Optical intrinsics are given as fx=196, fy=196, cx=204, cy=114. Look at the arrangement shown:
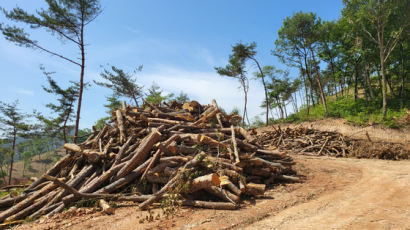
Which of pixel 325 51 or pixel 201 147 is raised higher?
pixel 325 51

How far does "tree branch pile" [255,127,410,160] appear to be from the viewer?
36.5ft

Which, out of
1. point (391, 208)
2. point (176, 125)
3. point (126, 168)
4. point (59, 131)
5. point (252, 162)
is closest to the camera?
point (391, 208)

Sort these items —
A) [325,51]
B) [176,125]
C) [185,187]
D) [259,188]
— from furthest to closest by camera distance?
[325,51]
[176,125]
[259,188]
[185,187]

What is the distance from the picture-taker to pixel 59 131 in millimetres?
24000

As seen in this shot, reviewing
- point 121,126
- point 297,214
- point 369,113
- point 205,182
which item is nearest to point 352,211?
point 297,214

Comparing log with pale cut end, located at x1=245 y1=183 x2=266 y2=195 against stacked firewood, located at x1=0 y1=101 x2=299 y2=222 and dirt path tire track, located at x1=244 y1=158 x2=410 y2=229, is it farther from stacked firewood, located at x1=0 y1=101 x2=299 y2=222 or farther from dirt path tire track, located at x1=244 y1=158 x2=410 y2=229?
dirt path tire track, located at x1=244 y1=158 x2=410 y2=229

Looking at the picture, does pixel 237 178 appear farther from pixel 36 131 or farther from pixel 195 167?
pixel 36 131

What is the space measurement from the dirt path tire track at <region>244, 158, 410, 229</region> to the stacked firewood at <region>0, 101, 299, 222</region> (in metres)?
0.99

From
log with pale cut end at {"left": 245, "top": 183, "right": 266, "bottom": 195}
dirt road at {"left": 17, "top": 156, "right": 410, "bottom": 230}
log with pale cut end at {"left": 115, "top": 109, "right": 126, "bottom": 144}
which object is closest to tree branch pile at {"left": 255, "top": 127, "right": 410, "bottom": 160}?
log with pale cut end at {"left": 245, "top": 183, "right": 266, "bottom": 195}

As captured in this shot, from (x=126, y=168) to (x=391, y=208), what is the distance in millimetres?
5848

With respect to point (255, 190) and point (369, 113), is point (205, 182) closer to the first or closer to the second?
point (255, 190)

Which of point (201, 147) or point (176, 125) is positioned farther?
point (176, 125)

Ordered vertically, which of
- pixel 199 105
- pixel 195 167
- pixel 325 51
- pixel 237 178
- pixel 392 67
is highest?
pixel 325 51

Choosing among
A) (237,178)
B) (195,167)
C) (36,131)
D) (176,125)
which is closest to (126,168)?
(195,167)
